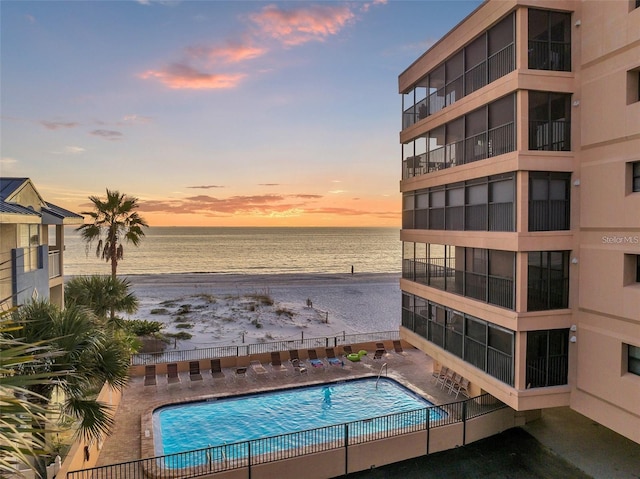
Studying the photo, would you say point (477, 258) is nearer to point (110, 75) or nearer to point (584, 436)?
point (584, 436)

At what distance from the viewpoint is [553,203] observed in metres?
14.0

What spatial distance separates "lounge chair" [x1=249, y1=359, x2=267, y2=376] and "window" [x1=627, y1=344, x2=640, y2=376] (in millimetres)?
16343

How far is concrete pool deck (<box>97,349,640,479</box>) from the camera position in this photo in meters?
14.6

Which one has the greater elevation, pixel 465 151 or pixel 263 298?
pixel 465 151

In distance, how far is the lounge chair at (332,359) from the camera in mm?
24688

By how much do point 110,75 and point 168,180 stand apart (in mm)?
76582

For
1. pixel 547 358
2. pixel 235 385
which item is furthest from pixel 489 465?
pixel 235 385

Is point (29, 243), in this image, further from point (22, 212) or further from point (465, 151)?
point (465, 151)

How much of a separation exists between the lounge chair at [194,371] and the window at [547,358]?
15.6 metres

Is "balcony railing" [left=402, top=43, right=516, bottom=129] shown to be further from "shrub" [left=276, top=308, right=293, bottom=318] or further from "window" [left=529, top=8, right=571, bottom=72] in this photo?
"shrub" [left=276, top=308, right=293, bottom=318]

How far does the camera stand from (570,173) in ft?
45.6

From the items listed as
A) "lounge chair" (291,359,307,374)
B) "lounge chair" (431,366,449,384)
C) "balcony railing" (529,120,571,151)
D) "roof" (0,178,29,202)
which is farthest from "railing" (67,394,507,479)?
"balcony railing" (529,120,571,151)

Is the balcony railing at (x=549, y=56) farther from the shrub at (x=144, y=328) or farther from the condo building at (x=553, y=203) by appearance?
the shrub at (x=144, y=328)

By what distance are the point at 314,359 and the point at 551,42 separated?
760 inches
